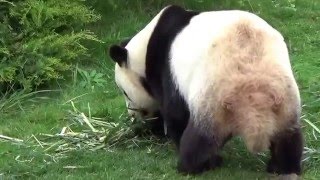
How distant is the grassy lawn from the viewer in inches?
208

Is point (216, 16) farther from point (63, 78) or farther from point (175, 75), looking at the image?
point (63, 78)

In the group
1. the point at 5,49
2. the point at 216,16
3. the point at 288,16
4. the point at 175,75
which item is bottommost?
the point at 288,16

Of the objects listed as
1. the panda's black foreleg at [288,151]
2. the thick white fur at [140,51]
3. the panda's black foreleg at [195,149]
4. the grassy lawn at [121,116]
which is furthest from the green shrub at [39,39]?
the panda's black foreleg at [288,151]

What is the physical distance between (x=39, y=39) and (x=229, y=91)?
10.8ft

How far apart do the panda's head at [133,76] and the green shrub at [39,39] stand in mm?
1613

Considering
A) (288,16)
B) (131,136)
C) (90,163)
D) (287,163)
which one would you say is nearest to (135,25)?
(288,16)

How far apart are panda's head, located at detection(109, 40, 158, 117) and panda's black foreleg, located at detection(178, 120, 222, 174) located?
0.85 meters

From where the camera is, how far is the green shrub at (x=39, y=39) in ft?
23.7

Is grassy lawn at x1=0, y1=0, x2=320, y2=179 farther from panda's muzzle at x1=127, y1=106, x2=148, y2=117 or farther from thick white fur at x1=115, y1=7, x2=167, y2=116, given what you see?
thick white fur at x1=115, y1=7, x2=167, y2=116

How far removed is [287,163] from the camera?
4844 mm

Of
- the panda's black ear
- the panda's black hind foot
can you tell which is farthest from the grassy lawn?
the panda's black ear

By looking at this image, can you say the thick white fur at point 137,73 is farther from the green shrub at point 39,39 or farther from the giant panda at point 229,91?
the green shrub at point 39,39

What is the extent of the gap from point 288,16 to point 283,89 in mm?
5136

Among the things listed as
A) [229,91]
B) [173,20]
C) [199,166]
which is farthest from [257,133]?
[173,20]
